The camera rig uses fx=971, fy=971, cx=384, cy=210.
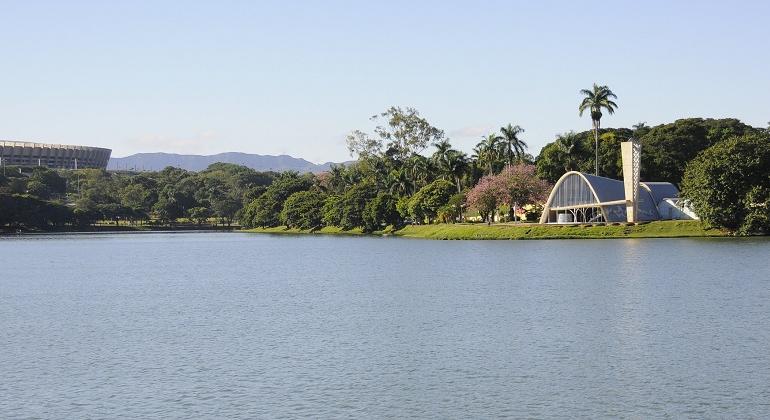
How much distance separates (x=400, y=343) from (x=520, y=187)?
105 meters

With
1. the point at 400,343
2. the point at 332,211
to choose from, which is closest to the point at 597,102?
the point at 332,211

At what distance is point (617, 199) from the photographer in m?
136

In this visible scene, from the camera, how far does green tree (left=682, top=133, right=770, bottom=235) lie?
10869 centimetres

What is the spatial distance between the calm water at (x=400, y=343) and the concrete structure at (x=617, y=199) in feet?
164

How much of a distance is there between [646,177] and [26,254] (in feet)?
302

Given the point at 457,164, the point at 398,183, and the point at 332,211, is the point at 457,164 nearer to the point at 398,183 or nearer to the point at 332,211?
the point at 398,183

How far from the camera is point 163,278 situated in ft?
260

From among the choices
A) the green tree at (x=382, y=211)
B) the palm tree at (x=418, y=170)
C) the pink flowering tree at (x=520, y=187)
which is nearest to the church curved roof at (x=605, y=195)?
the pink flowering tree at (x=520, y=187)

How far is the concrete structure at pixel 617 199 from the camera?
12980cm

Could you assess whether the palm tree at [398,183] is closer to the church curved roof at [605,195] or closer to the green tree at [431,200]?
the green tree at [431,200]

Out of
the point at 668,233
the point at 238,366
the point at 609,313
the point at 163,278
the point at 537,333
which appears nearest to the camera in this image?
the point at 238,366

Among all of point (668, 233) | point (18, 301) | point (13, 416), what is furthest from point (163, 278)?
point (668, 233)

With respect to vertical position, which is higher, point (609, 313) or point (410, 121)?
point (410, 121)

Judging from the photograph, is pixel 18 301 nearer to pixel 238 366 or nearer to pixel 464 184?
pixel 238 366
